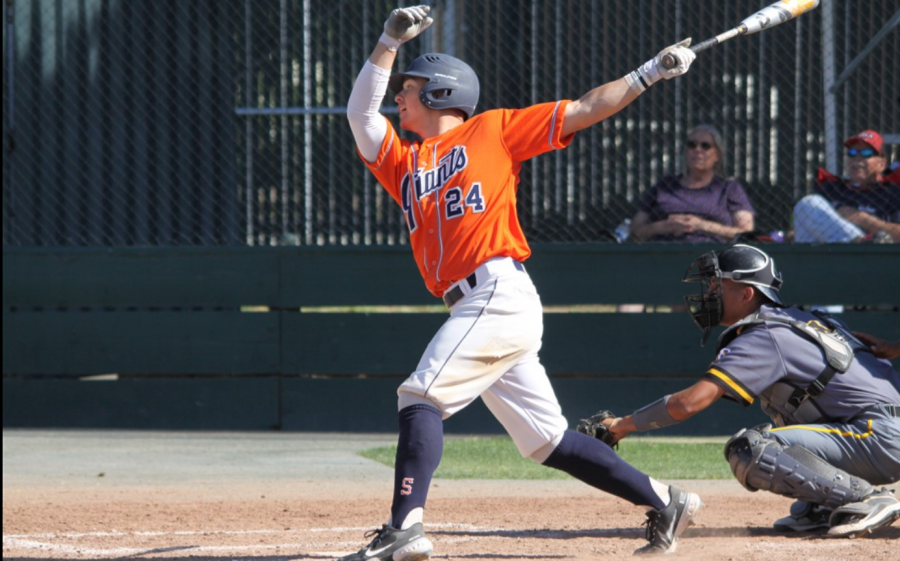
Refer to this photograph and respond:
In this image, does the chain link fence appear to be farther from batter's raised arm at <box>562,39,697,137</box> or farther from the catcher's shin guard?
batter's raised arm at <box>562,39,697,137</box>

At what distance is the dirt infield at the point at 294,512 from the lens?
414 centimetres

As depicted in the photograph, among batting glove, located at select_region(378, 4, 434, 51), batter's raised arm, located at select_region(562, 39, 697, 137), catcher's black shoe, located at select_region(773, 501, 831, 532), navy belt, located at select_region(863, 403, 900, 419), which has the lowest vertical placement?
catcher's black shoe, located at select_region(773, 501, 831, 532)

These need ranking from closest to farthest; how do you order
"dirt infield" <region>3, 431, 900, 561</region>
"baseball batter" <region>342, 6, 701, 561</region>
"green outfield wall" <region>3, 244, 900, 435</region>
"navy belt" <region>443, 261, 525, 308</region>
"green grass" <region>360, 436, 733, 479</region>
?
"baseball batter" <region>342, 6, 701, 561</region> < "navy belt" <region>443, 261, 525, 308</region> < "dirt infield" <region>3, 431, 900, 561</region> < "green grass" <region>360, 436, 733, 479</region> < "green outfield wall" <region>3, 244, 900, 435</region>

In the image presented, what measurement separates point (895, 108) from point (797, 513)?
5.38 meters

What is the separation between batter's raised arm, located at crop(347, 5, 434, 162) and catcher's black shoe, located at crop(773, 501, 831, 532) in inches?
78.6

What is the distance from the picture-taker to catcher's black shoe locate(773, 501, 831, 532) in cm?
436

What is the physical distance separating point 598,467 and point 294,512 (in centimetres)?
169

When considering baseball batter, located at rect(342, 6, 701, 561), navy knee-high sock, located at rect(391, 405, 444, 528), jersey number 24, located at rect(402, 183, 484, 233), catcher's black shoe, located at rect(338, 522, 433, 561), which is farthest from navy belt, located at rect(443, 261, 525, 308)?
catcher's black shoe, located at rect(338, 522, 433, 561)

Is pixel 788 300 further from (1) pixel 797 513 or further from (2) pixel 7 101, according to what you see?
(2) pixel 7 101

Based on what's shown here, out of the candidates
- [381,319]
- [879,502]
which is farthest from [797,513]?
[381,319]

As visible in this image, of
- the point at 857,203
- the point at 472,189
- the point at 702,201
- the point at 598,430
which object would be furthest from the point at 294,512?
the point at 857,203

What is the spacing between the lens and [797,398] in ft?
14.0

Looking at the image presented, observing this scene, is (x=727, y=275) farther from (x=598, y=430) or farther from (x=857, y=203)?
(x=857, y=203)

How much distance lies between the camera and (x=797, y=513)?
4457 mm
